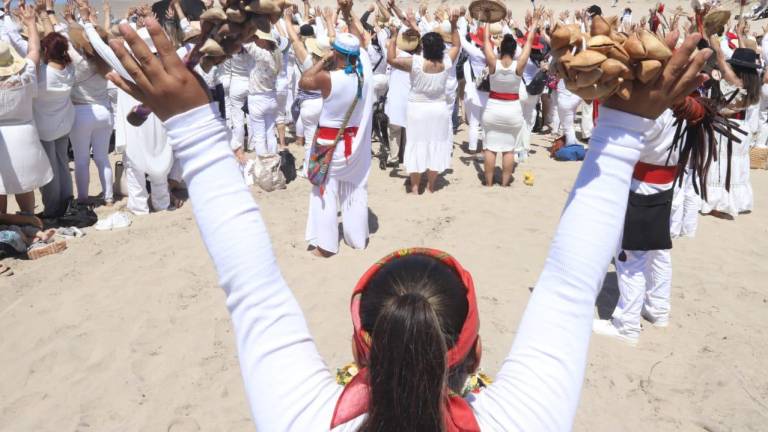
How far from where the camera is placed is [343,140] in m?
4.91

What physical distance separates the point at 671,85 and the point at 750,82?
451cm

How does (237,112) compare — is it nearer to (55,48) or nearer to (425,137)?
(55,48)

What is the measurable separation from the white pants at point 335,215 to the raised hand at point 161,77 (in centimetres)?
403

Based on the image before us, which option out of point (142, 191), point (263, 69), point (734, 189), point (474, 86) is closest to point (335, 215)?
point (142, 191)

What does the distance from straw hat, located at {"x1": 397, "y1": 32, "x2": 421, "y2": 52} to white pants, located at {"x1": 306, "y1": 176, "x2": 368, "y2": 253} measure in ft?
8.85

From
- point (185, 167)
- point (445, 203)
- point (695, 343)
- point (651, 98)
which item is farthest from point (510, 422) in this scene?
point (445, 203)

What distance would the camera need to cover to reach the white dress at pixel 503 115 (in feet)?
21.7

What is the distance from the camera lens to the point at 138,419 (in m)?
3.05

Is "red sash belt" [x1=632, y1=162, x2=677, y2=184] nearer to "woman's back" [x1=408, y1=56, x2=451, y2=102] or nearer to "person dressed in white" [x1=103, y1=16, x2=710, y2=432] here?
"person dressed in white" [x1=103, y1=16, x2=710, y2=432]

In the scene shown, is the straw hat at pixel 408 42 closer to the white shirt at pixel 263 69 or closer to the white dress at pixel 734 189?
the white shirt at pixel 263 69

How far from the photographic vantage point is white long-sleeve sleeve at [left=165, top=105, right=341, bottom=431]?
989 mm

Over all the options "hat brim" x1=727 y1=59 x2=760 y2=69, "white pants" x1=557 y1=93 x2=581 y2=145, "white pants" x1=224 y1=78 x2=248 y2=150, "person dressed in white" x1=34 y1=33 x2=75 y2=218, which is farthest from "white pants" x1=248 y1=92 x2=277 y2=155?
"hat brim" x1=727 y1=59 x2=760 y2=69

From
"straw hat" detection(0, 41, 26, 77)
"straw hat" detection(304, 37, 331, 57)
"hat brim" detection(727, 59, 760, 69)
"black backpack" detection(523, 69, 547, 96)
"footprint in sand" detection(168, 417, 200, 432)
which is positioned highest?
"straw hat" detection(0, 41, 26, 77)

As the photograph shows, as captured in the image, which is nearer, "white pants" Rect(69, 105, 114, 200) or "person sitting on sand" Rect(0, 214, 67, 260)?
"person sitting on sand" Rect(0, 214, 67, 260)
